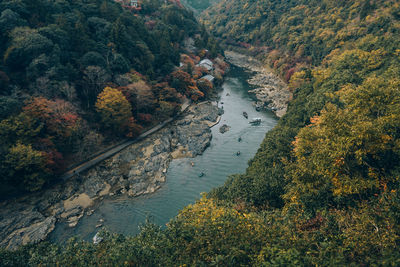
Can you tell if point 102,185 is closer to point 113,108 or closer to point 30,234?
point 30,234

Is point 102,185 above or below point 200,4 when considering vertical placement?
below

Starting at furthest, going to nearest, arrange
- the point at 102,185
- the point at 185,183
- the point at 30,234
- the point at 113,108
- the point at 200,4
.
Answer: the point at 200,4 → the point at 113,108 → the point at 185,183 → the point at 102,185 → the point at 30,234

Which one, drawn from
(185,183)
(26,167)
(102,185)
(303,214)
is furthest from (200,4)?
(303,214)

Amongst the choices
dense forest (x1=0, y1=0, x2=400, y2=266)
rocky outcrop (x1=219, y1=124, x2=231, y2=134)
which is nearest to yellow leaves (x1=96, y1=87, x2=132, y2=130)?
rocky outcrop (x1=219, y1=124, x2=231, y2=134)

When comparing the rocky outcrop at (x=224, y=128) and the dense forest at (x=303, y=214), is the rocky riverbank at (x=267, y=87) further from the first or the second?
the dense forest at (x=303, y=214)

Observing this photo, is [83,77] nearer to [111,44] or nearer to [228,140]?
[111,44]

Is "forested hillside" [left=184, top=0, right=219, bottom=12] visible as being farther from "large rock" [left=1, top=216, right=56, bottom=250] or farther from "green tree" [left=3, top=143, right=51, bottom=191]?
"large rock" [left=1, top=216, right=56, bottom=250]
